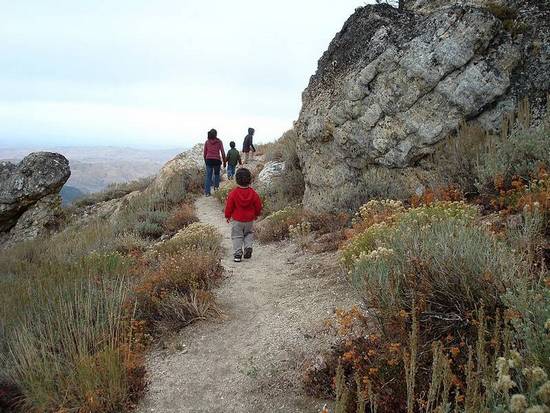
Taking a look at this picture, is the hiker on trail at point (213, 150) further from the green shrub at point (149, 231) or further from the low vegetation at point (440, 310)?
the low vegetation at point (440, 310)

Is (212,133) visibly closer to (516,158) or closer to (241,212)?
(241,212)

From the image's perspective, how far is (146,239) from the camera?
36.7ft

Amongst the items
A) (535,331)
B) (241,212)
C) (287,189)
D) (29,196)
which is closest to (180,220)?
(287,189)

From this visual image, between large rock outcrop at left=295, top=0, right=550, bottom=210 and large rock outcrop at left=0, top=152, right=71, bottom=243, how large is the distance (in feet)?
42.4

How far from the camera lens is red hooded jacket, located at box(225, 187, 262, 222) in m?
7.91

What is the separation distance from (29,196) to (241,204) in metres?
13.4

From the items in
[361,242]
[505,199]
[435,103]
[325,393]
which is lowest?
[325,393]

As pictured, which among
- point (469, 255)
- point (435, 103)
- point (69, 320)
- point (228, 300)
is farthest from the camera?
point (435, 103)

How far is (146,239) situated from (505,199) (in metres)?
8.35

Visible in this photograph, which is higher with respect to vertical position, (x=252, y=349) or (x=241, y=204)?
(x=241, y=204)

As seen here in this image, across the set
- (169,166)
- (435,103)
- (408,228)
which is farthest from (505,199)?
(169,166)

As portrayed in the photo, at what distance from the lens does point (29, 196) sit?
17.7 metres

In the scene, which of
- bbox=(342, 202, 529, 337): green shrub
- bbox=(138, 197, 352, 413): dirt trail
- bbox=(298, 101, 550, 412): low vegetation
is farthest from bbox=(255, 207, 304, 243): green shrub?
bbox=(342, 202, 529, 337): green shrub

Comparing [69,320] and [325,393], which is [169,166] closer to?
[69,320]
